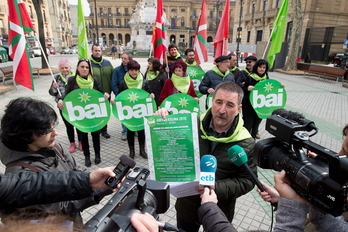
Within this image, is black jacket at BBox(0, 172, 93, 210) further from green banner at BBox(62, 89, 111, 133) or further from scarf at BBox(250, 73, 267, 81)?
scarf at BBox(250, 73, 267, 81)

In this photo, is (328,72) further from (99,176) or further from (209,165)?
(99,176)

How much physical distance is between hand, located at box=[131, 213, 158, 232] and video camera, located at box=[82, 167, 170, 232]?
0.02 meters

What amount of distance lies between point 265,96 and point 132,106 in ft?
8.88

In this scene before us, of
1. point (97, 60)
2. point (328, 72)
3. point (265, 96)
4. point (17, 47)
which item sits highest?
point (17, 47)

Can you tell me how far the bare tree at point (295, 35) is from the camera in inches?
610

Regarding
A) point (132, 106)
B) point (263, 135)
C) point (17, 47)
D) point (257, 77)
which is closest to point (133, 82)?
point (132, 106)

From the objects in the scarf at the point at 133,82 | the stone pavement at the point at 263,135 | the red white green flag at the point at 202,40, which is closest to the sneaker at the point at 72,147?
the stone pavement at the point at 263,135

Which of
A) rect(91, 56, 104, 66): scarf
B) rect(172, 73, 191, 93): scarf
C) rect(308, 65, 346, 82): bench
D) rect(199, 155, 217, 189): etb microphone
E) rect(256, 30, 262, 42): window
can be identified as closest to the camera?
rect(199, 155, 217, 189): etb microphone

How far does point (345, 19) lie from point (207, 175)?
123 ft

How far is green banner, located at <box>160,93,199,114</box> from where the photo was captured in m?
3.60

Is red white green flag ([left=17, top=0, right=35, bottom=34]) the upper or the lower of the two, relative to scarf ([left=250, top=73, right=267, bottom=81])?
upper

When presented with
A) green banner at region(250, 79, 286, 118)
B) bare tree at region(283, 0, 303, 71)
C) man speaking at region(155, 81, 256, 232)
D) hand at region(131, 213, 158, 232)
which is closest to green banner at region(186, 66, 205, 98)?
green banner at region(250, 79, 286, 118)

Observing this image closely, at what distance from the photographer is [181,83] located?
4273 millimetres

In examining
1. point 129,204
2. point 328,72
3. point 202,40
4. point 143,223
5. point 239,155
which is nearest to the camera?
point 143,223
